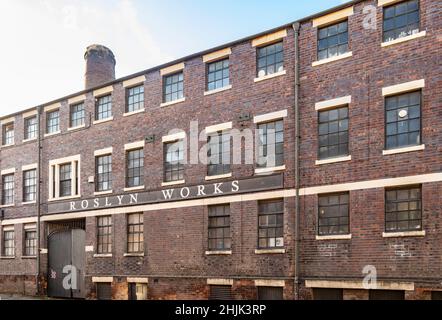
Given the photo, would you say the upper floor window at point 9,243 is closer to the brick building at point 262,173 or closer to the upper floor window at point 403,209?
the brick building at point 262,173

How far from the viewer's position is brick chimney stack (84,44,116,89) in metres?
28.3

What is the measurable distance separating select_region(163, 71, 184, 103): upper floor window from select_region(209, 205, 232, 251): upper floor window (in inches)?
203

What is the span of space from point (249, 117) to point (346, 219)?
5.23 m

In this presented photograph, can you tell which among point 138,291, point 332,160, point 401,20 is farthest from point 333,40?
point 138,291

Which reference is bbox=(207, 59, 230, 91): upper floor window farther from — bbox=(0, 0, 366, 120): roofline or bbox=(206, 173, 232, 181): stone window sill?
bbox=(206, 173, 232, 181): stone window sill

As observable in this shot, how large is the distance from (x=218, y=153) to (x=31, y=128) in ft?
43.2

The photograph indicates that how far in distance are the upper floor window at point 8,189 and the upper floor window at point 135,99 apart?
9461mm

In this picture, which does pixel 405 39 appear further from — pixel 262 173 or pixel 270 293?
pixel 270 293

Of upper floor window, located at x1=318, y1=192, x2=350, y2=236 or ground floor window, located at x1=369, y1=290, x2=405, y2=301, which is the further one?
upper floor window, located at x1=318, y1=192, x2=350, y2=236

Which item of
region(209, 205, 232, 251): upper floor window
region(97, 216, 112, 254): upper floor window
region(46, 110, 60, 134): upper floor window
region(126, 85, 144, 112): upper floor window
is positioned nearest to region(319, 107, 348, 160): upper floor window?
region(209, 205, 232, 251): upper floor window

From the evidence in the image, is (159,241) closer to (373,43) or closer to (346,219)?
(346,219)

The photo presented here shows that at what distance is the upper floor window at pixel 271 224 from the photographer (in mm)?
18891

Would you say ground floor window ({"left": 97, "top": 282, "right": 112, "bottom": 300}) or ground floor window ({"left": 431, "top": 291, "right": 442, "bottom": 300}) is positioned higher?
ground floor window ({"left": 431, "top": 291, "right": 442, "bottom": 300})

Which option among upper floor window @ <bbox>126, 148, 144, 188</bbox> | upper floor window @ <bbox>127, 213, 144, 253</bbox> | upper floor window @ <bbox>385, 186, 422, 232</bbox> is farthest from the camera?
upper floor window @ <bbox>126, 148, 144, 188</bbox>
